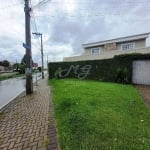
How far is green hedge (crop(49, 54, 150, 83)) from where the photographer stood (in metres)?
17.4

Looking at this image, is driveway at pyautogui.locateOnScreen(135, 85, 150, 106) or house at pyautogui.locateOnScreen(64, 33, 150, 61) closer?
driveway at pyautogui.locateOnScreen(135, 85, 150, 106)

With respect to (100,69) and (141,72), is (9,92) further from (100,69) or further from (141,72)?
(141,72)

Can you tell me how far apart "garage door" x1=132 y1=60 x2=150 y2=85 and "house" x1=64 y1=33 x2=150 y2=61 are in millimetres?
6157

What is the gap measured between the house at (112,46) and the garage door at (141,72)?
6.16 meters

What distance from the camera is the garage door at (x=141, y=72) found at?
54.9 feet

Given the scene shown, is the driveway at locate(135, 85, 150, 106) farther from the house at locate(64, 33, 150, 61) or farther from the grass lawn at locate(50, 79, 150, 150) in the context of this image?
the house at locate(64, 33, 150, 61)

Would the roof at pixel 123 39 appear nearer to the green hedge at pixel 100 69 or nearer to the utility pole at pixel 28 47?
the green hedge at pixel 100 69

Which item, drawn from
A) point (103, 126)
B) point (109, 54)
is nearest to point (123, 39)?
point (109, 54)

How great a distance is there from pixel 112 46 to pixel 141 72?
37.7 ft

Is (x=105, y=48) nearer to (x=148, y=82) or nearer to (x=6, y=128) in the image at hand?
(x=148, y=82)

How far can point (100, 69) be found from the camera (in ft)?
67.7

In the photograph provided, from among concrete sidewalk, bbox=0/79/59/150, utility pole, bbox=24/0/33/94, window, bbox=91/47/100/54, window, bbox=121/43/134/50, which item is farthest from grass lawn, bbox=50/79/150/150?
window, bbox=91/47/100/54

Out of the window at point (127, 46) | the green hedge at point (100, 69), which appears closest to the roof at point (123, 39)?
the window at point (127, 46)

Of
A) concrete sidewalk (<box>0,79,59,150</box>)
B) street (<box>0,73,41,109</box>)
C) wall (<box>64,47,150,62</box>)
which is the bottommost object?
street (<box>0,73,41,109</box>)
